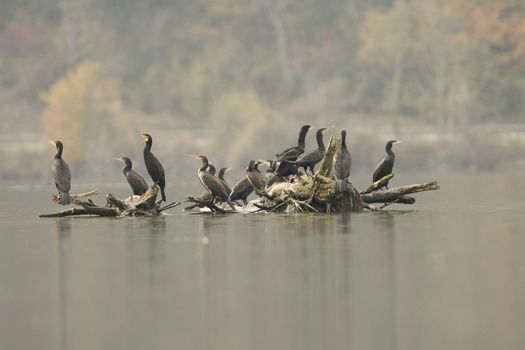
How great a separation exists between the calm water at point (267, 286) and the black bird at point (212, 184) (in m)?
2.30

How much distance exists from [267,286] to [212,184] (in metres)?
9.78

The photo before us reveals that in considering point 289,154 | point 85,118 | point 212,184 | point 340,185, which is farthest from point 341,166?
point 85,118

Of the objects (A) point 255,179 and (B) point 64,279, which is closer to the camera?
(B) point 64,279

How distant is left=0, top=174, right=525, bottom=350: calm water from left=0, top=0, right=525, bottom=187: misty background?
40089 mm

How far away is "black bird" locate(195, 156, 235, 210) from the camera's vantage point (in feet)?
69.2

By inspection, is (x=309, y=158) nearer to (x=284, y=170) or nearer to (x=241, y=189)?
(x=284, y=170)

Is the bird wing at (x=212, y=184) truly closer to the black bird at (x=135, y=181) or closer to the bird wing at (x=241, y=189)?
the bird wing at (x=241, y=189)

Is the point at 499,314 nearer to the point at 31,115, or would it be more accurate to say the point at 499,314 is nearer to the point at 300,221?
the point at 300,221

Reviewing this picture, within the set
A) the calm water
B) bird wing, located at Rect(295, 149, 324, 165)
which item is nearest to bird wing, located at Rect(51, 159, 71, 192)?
the calm water

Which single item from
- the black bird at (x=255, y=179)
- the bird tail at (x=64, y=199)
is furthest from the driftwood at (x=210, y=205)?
the bird tail at (x=64, y=199)

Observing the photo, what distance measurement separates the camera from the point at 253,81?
84250 mm

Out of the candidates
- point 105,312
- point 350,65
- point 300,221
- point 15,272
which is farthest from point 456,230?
point 350,65

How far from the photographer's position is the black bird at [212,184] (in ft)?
69.2

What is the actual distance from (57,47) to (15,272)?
72603 mm
